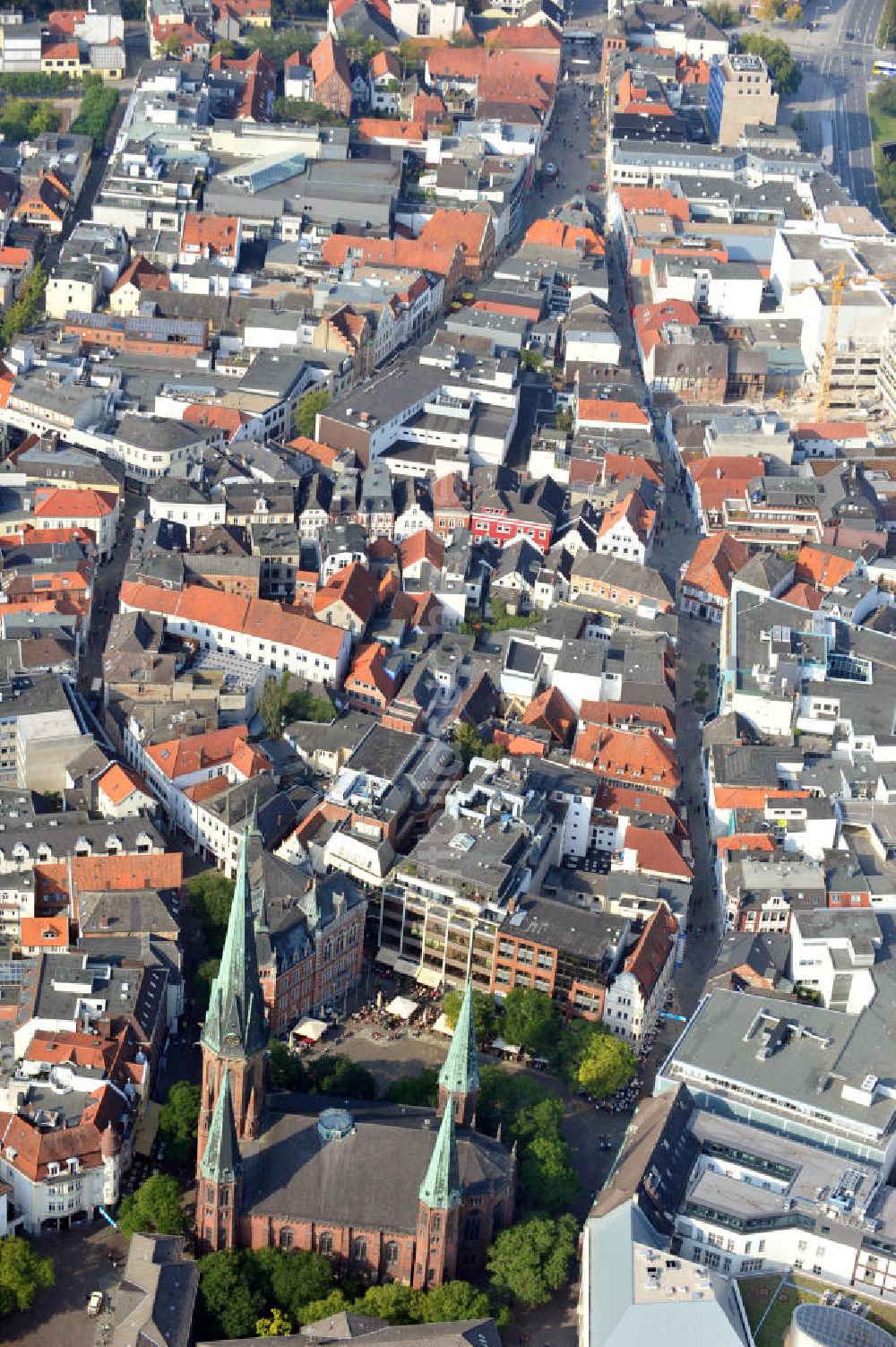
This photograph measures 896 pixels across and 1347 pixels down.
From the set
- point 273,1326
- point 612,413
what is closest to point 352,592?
point 612,413

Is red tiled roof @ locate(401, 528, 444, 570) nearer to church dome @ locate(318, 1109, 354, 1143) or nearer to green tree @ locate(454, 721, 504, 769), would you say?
green tree @ locate(454, 721, 504, 769)

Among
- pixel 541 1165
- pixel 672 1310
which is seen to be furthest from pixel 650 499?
pixel 672 1310

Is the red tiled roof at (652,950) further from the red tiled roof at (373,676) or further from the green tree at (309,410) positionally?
the green tree at (309,410)

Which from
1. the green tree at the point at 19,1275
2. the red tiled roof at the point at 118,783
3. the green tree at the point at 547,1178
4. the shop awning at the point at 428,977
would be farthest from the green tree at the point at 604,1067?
the red tiled roof at the point at 118,783

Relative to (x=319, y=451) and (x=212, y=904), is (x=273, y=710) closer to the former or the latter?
(x=212, y=904)

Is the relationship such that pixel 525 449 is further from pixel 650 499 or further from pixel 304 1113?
pixel 304 1113
